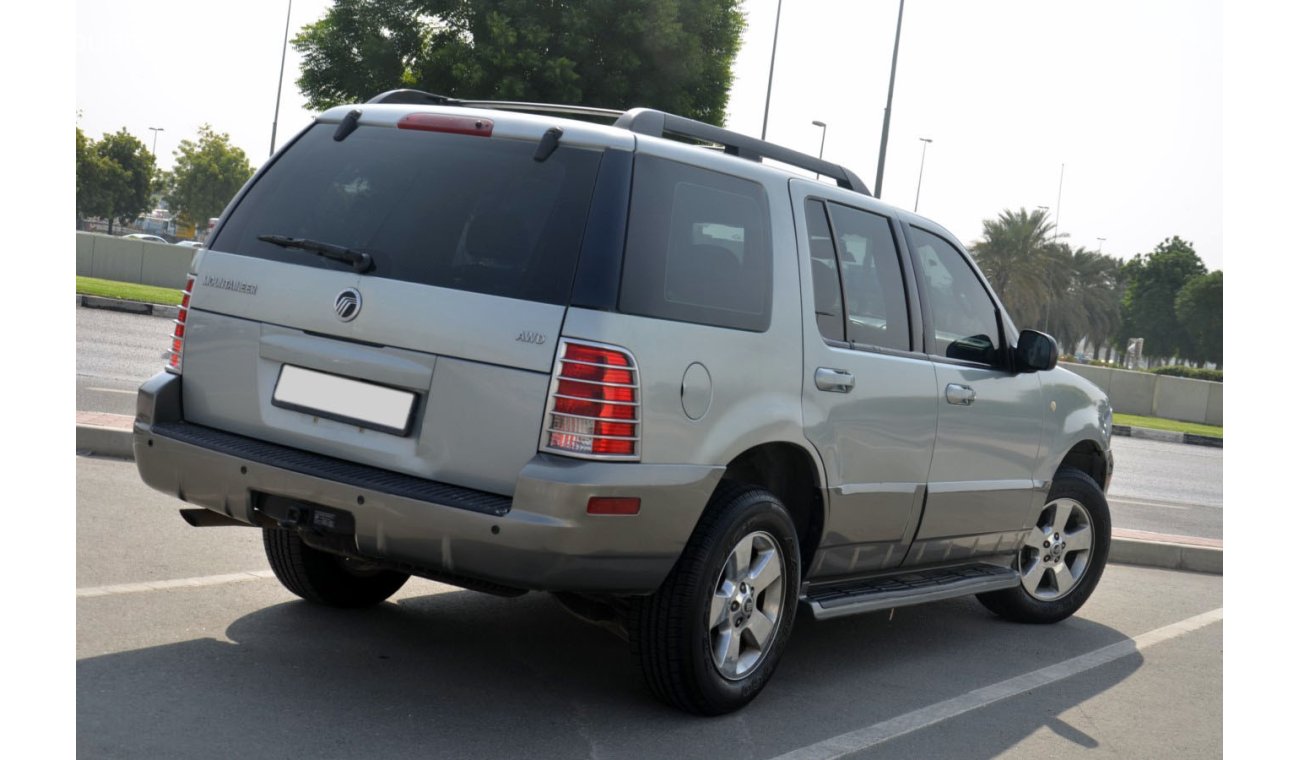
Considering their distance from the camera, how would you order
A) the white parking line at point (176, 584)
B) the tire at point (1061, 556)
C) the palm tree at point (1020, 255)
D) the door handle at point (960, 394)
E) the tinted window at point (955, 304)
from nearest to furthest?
the white parking line at point (176, 584), the door handle at point (960, 394), the tinted window at point (955, 304), the tire at point (1061, 556), the palm tree at point (1020, 255)

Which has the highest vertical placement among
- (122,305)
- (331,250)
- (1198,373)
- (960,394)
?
(331,250)

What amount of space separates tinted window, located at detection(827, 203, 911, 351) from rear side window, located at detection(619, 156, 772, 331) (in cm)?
57

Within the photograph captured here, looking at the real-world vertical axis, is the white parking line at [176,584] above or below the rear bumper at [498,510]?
below

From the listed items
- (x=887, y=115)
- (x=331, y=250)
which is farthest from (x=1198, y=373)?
(x=331, y=250)

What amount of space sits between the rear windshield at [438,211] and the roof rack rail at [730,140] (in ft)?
1.27

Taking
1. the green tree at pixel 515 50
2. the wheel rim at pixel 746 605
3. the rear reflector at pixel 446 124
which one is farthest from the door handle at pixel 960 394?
the green tree at pixel 515 50

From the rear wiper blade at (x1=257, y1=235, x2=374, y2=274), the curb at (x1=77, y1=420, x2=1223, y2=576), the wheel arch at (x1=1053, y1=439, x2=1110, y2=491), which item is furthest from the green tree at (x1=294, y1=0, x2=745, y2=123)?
the rear wiper blade at (x1=257, y1=235, x2=374, y2=274)

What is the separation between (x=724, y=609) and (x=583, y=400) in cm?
103

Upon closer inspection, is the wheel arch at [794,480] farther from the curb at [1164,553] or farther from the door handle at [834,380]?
the curb at [1164,553]

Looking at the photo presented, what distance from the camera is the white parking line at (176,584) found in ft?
17.0

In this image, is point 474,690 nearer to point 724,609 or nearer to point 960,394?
point 724,609

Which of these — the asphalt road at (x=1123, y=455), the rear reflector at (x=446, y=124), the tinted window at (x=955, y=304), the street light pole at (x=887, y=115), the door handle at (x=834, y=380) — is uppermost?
the street light pole at (x=887, y=115)

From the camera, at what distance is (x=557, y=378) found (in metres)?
3.97

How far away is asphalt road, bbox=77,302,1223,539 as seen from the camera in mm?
11359
